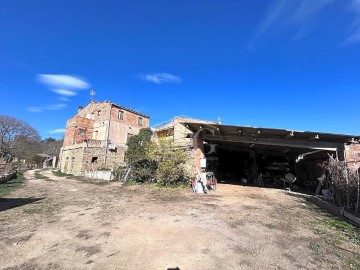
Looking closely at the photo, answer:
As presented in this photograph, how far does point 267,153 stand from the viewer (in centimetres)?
1816

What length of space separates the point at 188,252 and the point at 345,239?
12.1ft

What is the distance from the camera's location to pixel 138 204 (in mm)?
8633

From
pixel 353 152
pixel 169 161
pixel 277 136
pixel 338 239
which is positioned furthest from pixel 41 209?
pixel 353 152

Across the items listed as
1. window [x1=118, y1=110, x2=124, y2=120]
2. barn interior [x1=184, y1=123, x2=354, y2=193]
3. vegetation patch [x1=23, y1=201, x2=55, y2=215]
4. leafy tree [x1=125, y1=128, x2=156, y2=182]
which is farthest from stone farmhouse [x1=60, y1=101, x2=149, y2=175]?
vegetation patch [x1=23, y1=201, x2=55, y2=215]

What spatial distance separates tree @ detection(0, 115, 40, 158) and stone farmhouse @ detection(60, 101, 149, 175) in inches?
536

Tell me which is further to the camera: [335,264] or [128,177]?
[128,177]

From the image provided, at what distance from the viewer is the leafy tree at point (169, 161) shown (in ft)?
44.0

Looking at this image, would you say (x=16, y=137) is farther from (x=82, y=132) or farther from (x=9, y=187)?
(x=9, y=187)

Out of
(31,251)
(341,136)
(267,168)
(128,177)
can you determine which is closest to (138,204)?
(31,251)

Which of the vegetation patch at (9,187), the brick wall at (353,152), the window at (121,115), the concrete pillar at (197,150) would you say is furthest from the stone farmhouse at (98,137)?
the brick wall at (353,152)

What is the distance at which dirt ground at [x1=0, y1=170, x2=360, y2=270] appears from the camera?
3.84 m

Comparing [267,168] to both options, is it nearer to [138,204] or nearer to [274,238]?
[138,204]

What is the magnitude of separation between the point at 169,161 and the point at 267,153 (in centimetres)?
910

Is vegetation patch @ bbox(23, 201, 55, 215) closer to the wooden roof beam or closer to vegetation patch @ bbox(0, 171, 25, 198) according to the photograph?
vegetation patch @ bbox(0, 171, 25, 198)
